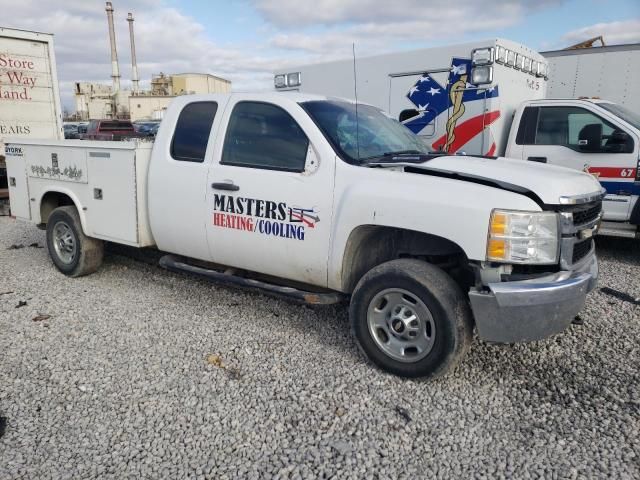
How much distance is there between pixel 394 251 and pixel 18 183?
192 inches

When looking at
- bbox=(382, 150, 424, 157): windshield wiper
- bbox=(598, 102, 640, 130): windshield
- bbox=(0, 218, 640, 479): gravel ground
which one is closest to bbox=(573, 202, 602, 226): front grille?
bbox=(0, 218, 640, 479): gravel ground

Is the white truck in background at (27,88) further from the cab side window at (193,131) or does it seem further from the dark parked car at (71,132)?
the cab side window at (193,131)

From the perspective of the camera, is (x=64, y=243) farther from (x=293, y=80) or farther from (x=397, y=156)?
(x=293, y=80)

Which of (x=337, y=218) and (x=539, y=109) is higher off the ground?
(x=539, y=109)

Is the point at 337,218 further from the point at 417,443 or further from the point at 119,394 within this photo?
the point at 119,394

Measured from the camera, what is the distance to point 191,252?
182 inches

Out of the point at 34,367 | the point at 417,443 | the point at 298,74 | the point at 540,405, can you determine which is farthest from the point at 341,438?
the point at 298,74

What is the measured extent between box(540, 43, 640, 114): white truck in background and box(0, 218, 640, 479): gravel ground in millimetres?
6012

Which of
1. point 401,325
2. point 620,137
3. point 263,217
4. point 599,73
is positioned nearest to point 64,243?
point 263,217

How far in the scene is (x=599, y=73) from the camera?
30.7ft

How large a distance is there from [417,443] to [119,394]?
1.90 m

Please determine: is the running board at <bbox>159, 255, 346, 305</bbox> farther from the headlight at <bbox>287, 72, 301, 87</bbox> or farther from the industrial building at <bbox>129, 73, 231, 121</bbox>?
the industrial building at <bbox>129, 73, 231, 121</bbox>

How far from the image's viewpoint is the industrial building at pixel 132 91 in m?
56.4

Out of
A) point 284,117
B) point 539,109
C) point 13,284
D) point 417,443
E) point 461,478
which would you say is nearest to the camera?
point 461,478
